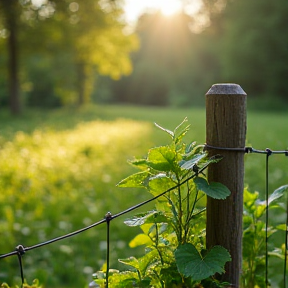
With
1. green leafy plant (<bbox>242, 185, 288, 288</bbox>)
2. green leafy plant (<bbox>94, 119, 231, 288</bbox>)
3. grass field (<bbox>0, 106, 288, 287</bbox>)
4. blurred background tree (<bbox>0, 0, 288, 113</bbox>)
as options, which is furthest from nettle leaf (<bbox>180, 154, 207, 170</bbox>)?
blurred background tree (<bbox>0, 0, 288, 113</bbox>)

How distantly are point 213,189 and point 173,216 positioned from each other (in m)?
0.17

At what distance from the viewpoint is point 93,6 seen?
A: 2144 centimetres

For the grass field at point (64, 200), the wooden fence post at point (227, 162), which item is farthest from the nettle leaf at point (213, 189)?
the grass field at point (64, 200)

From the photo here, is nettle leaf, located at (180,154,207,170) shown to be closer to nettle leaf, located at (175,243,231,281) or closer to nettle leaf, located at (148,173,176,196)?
nettle leaf, located at (148,173,176,196)

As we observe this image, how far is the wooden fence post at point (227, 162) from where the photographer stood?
147cm

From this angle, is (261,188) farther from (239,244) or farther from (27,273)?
(239,244)

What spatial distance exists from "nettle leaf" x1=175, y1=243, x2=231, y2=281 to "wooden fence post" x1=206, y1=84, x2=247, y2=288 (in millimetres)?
139

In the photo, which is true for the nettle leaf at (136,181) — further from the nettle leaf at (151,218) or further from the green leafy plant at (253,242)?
the green leafy plant at (253,242)

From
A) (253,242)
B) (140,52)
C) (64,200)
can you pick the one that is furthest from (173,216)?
(140,52)

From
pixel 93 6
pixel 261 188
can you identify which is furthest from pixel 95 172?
pixel 93 6

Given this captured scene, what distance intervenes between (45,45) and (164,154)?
22.1m

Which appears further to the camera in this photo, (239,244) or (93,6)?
(93,6)

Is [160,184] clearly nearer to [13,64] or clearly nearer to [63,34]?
[63,34]

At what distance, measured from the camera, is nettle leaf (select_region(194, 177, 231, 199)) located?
1.33 meters
